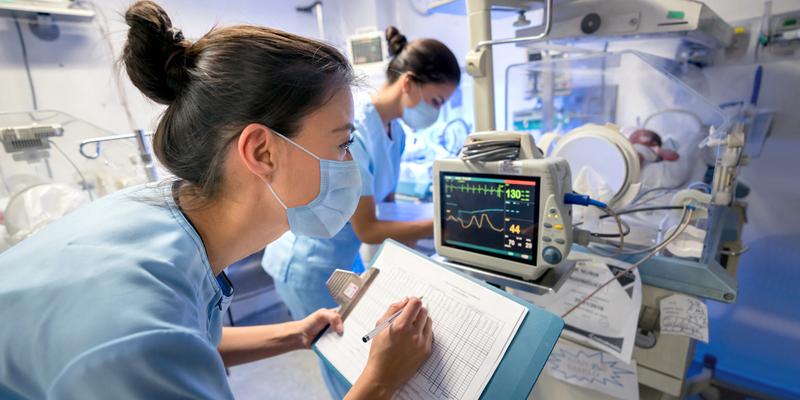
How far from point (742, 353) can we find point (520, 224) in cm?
213

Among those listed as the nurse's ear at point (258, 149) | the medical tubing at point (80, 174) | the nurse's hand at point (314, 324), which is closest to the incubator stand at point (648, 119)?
the nurse's hand at point (314, 324)

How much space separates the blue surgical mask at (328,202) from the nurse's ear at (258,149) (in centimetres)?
3

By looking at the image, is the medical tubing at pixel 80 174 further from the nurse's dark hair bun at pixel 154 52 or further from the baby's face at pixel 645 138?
the baby's face at pixel 645 138

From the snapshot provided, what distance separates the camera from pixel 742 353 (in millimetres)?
2020

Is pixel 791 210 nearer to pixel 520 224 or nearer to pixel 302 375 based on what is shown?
pixel 520 224

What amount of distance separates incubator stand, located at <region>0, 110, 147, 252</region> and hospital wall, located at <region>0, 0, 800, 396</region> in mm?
253

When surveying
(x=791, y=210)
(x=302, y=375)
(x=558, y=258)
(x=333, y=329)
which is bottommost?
(x=302, y=375)

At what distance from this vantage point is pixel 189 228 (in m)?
0.66

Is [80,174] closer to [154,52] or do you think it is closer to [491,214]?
[154,52]

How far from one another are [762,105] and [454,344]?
2086mm

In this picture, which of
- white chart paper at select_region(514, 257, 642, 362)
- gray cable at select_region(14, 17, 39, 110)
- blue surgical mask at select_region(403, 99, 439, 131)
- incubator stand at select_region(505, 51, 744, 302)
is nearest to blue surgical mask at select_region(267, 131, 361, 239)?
white chart paper at select_region(514, 257, 642, 362)

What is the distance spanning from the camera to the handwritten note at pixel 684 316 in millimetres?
826

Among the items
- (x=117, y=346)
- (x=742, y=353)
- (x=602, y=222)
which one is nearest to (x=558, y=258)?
(x=602, y=222)

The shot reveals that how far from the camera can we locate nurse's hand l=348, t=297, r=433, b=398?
62 centimetres
